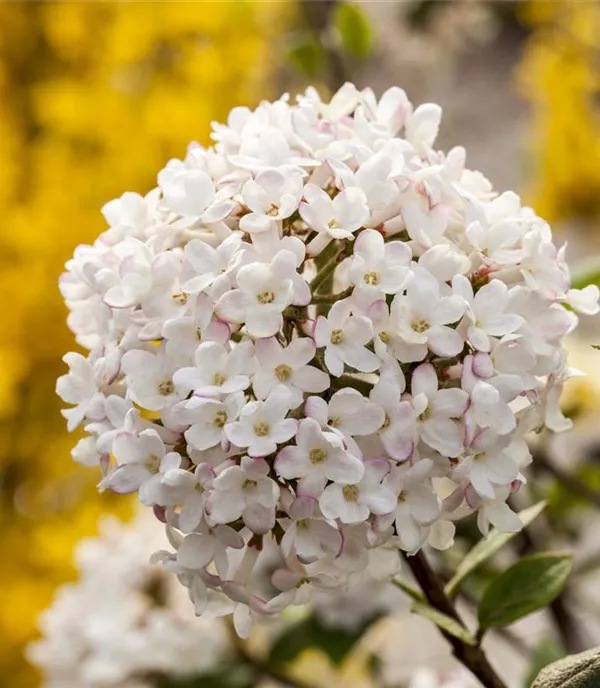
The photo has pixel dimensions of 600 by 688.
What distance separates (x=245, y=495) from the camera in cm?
26

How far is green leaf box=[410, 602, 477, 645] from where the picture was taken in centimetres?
31

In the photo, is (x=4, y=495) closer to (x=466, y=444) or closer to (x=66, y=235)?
(x=66, y=235)

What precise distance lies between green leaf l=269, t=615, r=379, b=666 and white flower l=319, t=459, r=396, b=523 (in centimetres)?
27

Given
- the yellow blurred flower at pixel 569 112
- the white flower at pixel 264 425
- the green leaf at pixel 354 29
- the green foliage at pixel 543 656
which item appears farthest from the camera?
the yellow blurred flower at pixel 569 112

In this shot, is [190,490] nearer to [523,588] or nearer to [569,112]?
[523,588]

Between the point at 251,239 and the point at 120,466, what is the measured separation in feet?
0.25

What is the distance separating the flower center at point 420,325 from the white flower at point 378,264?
10 millimetres

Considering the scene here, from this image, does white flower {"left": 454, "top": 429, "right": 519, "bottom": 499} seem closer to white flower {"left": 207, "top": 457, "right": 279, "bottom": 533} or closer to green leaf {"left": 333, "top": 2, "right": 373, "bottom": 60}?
white flower {"left": 207, "top": 457, "right": 279, "bottom": 533}

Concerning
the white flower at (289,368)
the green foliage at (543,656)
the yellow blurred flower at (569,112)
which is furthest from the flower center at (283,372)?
the yellow blurred flower at (569,112)

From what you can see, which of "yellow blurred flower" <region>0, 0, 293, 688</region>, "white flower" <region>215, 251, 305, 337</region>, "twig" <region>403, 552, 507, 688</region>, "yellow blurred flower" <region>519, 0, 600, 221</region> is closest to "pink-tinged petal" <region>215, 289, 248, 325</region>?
"white flower" <region>215, 251, 305, 337</region>

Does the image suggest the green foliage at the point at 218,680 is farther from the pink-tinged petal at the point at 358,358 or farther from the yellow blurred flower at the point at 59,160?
the pink-tinged petal at the point at 358,358

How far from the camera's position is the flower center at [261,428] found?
0.85 ft

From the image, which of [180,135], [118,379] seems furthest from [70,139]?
[118,379]

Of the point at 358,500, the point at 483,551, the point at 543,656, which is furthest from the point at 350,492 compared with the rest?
the point at 543,656
